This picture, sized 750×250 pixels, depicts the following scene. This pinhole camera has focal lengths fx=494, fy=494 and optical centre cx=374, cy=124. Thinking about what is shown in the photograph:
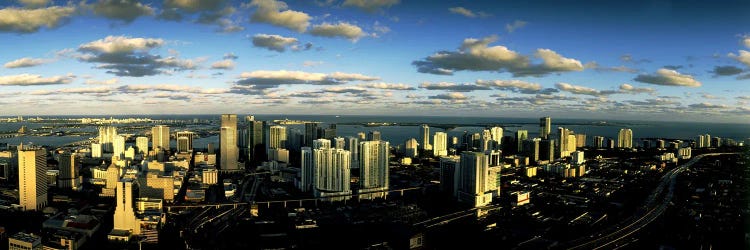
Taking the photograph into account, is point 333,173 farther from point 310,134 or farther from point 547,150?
point 547,150

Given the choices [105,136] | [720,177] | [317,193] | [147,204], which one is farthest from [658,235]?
[105,136]

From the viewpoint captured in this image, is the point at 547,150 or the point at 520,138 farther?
the point at 520,138

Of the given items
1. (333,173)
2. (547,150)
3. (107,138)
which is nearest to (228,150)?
(333,173)

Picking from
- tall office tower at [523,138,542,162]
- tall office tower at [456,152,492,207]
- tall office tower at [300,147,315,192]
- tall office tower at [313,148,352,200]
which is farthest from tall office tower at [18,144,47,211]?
tall office tower at [523,138,542,162]

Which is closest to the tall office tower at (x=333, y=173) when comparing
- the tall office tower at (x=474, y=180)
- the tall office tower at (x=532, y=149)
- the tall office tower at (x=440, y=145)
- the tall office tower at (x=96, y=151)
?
the tall office tower at (x=474, y=180)

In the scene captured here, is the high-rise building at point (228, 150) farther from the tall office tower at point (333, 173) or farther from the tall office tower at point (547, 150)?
the tall office tower at point (547, 150)

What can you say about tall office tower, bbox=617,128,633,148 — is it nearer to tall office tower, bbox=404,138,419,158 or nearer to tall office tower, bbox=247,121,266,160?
Result: tall office tower, bbox=404,138,419,158

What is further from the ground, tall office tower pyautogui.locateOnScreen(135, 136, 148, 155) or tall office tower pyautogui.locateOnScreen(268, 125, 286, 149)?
tall office tower pyautogui.locateOnScreen(268, 125, 286, 149)
